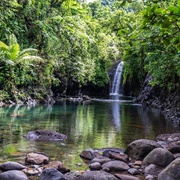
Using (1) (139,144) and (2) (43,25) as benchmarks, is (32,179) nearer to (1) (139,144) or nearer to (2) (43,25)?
(1) (139,144)

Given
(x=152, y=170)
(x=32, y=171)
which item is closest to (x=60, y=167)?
(x=32, y=171)

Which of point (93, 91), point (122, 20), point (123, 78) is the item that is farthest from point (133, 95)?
point (122, 20)

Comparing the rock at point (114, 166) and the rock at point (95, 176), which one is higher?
the rock at point (95, 176)

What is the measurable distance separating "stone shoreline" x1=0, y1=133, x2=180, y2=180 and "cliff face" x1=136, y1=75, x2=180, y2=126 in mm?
5765

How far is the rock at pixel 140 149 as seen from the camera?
5.24m

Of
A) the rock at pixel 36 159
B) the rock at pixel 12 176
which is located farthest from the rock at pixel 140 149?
the rock at pixel 12 176

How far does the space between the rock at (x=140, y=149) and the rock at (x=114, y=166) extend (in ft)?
2.45

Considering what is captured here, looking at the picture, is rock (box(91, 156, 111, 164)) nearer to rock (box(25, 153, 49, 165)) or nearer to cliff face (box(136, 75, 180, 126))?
rock (box(25, 153, 49, 165))

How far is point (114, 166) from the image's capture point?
14.6ft

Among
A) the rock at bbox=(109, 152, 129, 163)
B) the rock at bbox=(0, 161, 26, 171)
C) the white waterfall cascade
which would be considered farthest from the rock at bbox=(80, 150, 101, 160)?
the white waterfall cascade

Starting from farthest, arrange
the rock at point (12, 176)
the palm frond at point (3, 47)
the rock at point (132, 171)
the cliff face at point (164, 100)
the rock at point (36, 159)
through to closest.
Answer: the palm frond at point (3, 47), the cliff face at point (164, 100), the rock at point (36, 159), the rock at point (132, 171), the rock at point (12, 176)

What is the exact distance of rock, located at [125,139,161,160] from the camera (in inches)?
206

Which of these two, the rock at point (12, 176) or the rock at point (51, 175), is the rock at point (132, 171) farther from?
Answer: the rock at point (12, 176)

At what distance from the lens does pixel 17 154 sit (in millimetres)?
4988
